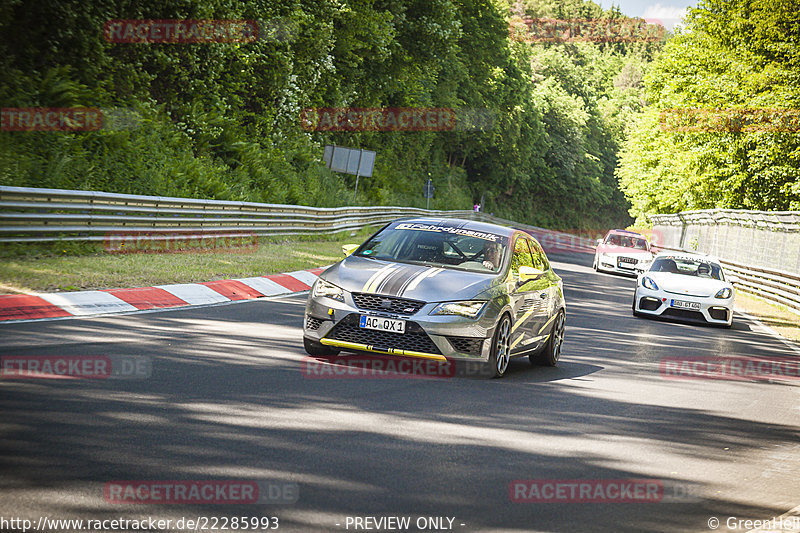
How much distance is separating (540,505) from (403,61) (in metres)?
42.5

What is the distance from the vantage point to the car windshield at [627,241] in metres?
33.9

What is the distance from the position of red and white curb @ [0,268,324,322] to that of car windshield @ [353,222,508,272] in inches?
138

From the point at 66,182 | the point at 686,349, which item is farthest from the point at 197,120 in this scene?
the point at 686,349

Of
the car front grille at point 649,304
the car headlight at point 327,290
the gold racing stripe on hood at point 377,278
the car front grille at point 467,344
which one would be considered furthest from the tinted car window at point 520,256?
the car front grille at point 649,304

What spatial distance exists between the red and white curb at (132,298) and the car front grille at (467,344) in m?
4.62

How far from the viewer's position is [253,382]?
7691 mm

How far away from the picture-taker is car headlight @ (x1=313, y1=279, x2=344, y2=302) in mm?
8672

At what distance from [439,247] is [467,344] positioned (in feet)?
5.02

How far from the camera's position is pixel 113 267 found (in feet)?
45.6

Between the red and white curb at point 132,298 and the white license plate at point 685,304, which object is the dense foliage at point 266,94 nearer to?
the red and white curb at point 132,298

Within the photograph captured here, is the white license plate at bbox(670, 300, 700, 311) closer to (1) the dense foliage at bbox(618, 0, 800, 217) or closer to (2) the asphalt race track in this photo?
(2) the asphalt race track
